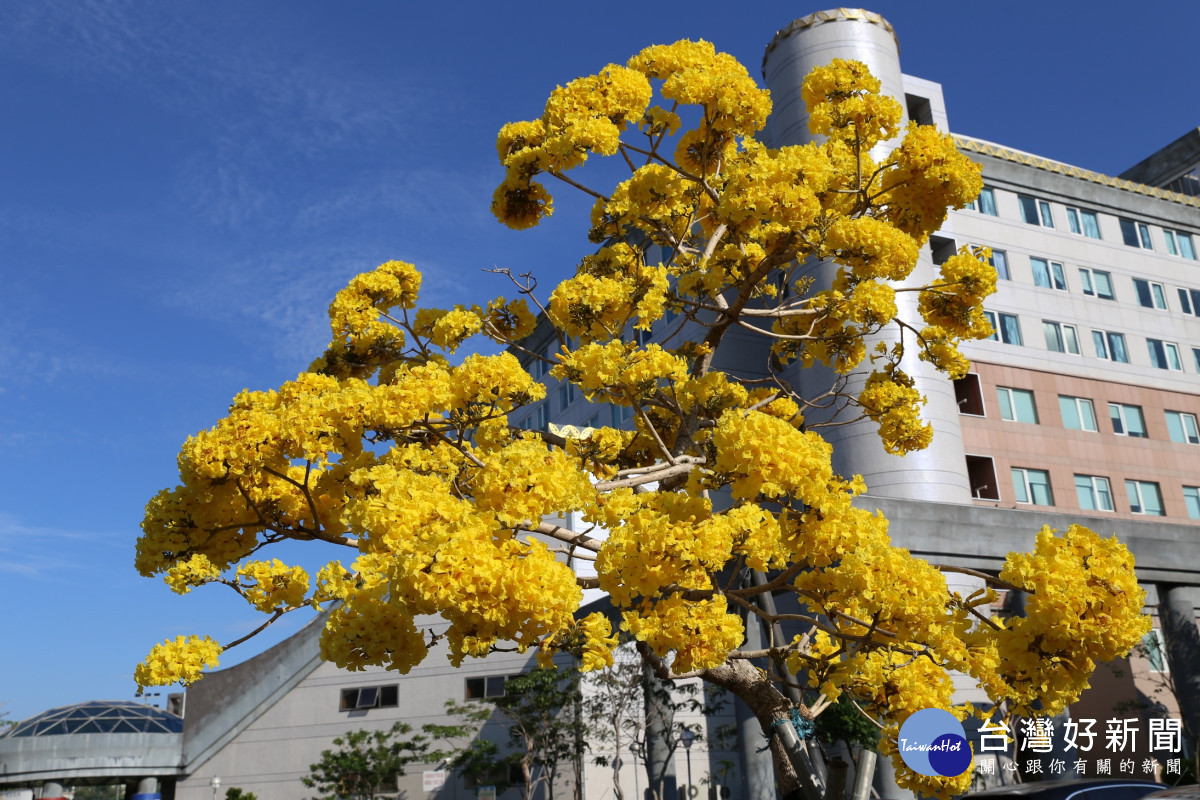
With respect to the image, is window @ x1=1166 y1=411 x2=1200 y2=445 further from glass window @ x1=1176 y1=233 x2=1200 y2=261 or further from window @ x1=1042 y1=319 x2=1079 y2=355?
glass window @ x1=1176 y1=233 x2=1200 y2=261

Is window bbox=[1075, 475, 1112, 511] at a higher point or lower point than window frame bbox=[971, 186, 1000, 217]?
lower

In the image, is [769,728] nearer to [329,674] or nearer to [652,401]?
[652,401]

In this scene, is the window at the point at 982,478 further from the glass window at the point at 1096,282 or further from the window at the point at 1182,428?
the glass window at the point at 1096,282

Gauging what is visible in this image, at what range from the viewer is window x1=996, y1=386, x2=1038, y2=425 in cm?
3222

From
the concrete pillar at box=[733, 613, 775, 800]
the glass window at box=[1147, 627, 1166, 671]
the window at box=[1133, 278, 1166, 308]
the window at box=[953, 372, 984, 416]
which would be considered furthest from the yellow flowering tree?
the window at box=[1133, 278, 1166, 308]

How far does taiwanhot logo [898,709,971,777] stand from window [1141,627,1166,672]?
26774mm

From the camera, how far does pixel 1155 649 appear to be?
30.1 metres

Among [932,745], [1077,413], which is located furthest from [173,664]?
[1077,413]

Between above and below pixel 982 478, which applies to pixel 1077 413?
A: above

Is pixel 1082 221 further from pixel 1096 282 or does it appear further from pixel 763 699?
pixel 763 699

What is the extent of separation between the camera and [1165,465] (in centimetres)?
3431

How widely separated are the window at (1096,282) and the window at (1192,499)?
7.75 metres

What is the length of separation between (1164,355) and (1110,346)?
9.40ft

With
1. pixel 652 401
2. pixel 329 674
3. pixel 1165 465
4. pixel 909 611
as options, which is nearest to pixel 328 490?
pixel 652 401
